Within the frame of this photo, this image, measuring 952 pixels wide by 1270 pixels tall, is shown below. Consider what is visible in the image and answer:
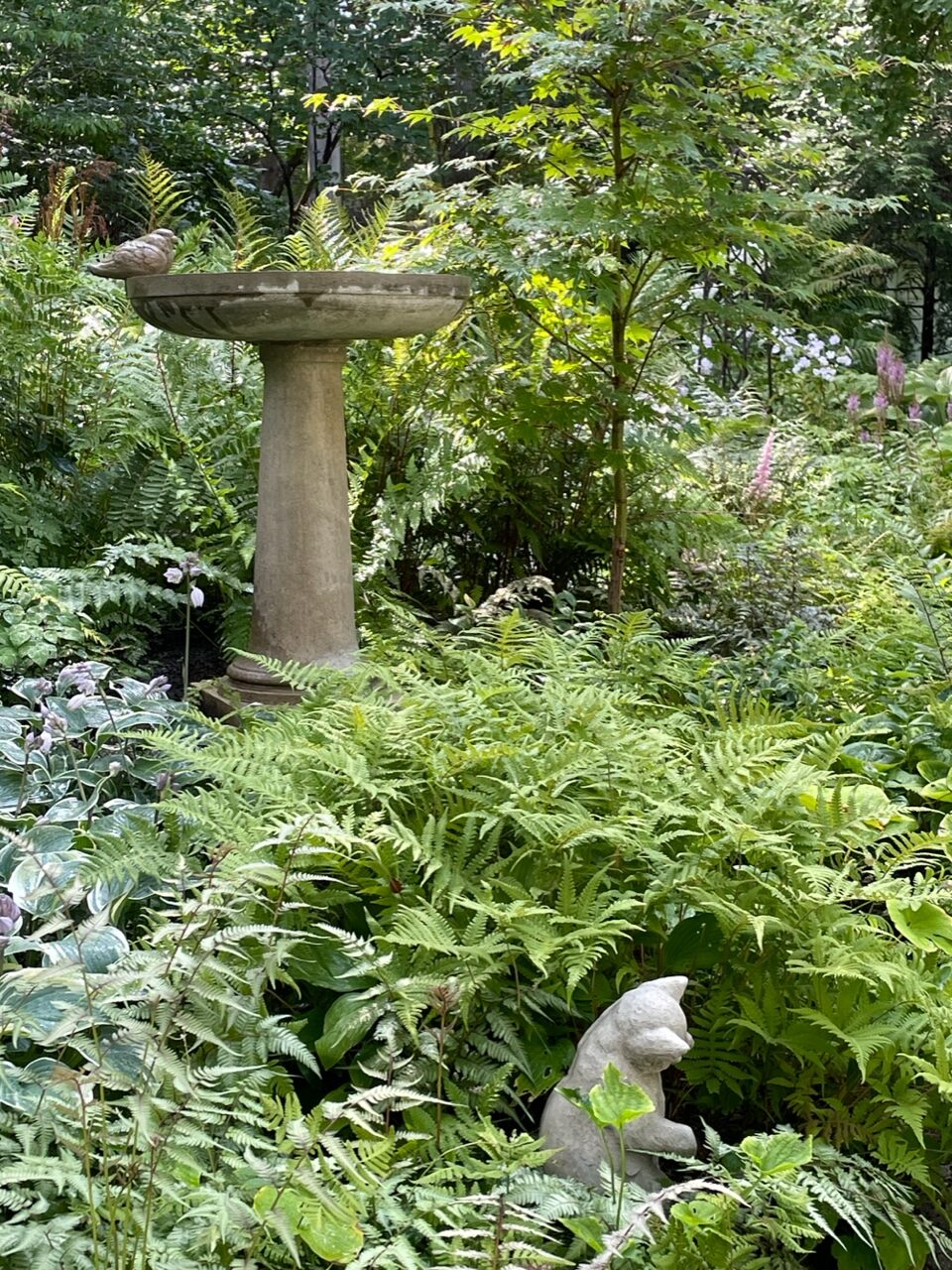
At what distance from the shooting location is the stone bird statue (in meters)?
3.70

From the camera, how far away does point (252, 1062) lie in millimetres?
1834

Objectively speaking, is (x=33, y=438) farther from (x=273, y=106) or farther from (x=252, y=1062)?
(x=273, y=106)

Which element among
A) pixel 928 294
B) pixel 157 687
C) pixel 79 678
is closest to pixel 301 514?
pixel 157 687

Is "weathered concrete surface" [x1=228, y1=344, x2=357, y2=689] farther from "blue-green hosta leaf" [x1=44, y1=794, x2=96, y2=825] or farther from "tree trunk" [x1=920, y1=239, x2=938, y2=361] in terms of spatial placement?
"tree trunk" [x1=920, y1=239, x2=938, y2=361]

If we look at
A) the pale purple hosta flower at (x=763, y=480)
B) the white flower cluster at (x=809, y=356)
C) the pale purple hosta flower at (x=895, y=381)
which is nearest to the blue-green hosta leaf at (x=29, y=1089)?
the pale purple hosta flower at (x=763, y=480)

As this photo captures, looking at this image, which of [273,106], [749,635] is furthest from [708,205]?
[273,106]

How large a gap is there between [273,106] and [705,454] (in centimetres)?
775

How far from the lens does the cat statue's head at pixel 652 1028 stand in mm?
1777

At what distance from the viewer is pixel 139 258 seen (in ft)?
12.2

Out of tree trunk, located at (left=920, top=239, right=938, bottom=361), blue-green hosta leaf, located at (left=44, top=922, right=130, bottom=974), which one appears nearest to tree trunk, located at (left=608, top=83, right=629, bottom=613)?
blue-green hosta leaf, located at (left=44, top=922, right=130, bottom=974)

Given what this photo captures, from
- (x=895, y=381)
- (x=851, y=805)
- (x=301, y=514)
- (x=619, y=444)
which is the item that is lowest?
(x=851, y=805)

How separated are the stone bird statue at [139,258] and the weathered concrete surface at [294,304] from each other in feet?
0.57

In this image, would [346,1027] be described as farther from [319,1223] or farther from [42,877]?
[42,877]

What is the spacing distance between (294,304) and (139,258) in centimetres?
70
